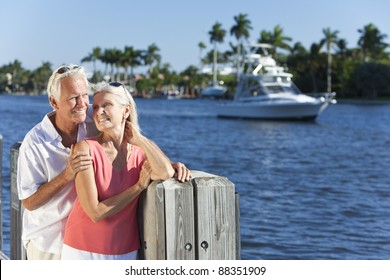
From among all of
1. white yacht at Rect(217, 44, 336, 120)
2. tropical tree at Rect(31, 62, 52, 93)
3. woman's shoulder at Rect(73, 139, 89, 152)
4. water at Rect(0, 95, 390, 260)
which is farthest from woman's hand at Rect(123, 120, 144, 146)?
tropical tree at Rect(31, 62, 52, 93)

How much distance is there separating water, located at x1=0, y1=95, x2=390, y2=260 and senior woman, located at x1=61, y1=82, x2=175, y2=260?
7.65 metres

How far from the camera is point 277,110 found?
5394 centimetres

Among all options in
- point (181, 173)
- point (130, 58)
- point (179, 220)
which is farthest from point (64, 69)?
point (130, 58)

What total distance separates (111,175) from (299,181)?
19.5 m

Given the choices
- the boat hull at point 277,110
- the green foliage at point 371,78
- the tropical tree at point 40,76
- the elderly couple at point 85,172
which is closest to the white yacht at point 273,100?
the boat hull at point 277,110

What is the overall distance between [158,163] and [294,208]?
13.5 metres

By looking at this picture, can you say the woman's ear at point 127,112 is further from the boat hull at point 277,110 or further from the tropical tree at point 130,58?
the tropical tree at point 130,58

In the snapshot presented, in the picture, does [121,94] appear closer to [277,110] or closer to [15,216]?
[15,216]

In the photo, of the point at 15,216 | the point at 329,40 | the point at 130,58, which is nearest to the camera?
the point at 15,216

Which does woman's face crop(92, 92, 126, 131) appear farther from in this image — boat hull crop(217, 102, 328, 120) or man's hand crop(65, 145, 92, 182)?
boat hull crop(217, 102, 328, 120)

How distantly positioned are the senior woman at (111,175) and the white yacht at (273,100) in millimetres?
50200

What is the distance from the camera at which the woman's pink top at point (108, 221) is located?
9.71 feet

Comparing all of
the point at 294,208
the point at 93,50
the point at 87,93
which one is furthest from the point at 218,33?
the point at 87,93

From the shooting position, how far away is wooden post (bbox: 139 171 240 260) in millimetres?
2934
